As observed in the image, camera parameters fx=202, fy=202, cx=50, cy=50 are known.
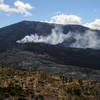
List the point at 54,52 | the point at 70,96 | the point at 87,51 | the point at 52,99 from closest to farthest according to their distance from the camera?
the point at 52,99, the point at 70,96, the point at 54,52, the point at 87,51

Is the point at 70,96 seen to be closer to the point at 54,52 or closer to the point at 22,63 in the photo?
the point at 22,63

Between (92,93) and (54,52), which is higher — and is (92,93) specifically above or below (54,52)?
below

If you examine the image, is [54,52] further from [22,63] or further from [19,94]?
[19,94]

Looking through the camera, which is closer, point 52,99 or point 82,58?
point 52,99

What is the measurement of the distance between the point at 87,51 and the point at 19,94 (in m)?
136

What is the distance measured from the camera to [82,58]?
13862 cm

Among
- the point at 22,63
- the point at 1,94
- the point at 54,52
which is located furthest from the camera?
the point at 54,52

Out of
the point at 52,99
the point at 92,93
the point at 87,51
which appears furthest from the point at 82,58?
the point at 52,99

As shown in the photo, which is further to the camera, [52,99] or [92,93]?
[92,93]

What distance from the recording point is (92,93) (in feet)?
110

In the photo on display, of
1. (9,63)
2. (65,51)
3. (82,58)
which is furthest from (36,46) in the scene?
(9,63)

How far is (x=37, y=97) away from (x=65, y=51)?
419ft

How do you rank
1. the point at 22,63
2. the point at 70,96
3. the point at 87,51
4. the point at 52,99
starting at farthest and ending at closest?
the point at 87,51, the point at 22,63, the point at 70,96, the point at 52,99

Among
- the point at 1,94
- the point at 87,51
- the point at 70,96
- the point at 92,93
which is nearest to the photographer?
the point at 1,94
